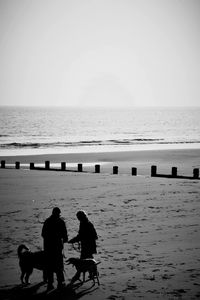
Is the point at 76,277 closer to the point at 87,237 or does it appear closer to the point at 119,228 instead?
the point at 87,237

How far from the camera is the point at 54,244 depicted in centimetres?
927

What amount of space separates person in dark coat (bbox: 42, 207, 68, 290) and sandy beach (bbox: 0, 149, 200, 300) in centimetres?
40

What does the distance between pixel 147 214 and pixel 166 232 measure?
240 cm

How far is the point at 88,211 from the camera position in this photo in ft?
52.7

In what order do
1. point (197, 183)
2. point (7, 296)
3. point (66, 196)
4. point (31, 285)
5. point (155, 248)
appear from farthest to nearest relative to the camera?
1. point (197, 183)
2. point (66, 196)
3. point (155, 248)
4. point (31, 285)
5. point (7, 296)

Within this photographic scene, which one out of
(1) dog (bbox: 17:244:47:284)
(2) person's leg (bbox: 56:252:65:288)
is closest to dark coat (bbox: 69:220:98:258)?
(2) person's leg (bbox: 56:252:65:288)

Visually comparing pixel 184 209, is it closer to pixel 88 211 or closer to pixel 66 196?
pixel 88 211

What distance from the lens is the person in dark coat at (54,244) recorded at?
909 cm

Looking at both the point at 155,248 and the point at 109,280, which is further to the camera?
the point at 155,248

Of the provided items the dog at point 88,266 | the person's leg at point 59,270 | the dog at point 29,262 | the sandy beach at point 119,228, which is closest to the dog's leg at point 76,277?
the dog at point 88,266

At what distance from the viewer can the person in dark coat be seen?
9.09 meters

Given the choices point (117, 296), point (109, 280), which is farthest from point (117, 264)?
point (117, 296)

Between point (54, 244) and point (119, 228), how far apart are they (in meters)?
4.69

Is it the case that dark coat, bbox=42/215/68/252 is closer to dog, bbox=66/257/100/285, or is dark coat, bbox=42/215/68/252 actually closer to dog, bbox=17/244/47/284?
dog, bbox=17/244/47/284
